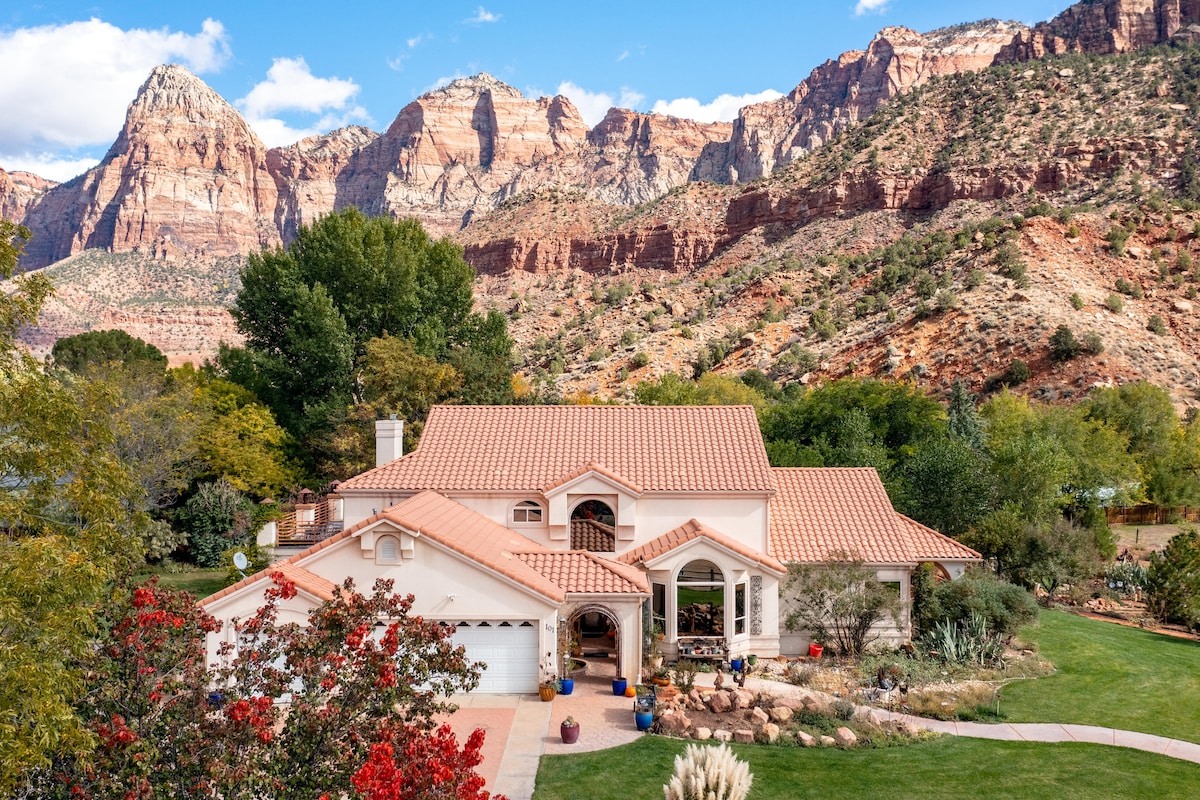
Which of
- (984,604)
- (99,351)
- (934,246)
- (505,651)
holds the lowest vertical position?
(505,651)

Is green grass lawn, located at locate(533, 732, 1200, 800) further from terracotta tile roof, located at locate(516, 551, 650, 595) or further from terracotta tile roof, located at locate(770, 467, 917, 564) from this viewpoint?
terracotta tile roof, located at locate(770, 467, 917, 564)

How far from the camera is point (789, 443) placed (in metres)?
34.8

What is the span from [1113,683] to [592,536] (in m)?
13.8

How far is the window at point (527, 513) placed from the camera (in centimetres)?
2464

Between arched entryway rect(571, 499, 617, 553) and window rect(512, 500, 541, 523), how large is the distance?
3.35 ft

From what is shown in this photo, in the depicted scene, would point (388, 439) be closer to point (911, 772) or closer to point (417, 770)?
point (911, 772)

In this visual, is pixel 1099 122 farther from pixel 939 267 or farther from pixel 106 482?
pixel 106 482

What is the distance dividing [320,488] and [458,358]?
8.44m

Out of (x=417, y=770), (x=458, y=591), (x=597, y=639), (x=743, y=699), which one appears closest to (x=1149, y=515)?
(x=597, y=639)

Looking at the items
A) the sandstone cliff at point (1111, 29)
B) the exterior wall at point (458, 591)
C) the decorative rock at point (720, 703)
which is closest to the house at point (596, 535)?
the exterior wall at point (458, 591)

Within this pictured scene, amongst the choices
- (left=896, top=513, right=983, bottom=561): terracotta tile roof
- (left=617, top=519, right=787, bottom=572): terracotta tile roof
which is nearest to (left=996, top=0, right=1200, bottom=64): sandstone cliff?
(left=896, top=513, right=983, bottom=561): terracotta tile roof

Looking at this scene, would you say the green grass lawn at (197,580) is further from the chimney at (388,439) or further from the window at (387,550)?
the window at (387,550)

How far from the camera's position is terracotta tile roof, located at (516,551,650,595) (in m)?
20.8

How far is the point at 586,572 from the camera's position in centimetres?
2156
